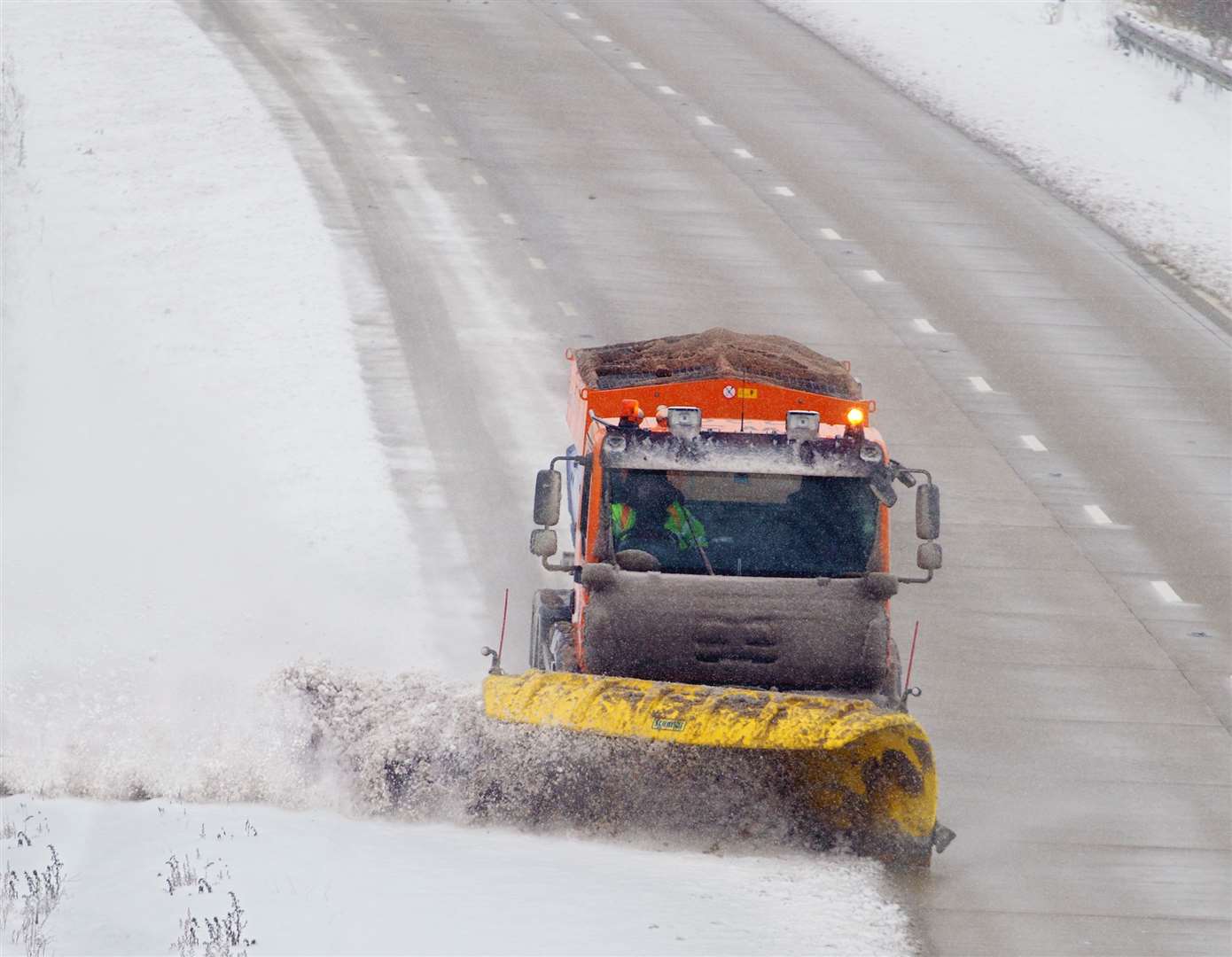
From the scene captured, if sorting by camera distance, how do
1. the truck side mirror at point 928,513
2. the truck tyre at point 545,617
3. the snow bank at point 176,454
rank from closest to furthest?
the truck side mirror at point 928,513
the truck tyre at point 545,617
the snow bank at point 176,454

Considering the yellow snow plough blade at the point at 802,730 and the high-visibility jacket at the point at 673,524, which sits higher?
the high-visibility jacket at the point at 673,524

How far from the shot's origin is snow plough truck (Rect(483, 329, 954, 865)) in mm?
10539

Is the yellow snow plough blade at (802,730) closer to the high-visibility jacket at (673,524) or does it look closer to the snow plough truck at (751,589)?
the snow plough truck at (751,589)

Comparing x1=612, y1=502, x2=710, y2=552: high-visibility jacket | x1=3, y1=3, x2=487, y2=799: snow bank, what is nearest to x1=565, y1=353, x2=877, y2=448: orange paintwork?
x1=612, y1=502, x2=710, y2=552: high-visibility jacket

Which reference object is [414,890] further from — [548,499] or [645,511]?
[645,511]

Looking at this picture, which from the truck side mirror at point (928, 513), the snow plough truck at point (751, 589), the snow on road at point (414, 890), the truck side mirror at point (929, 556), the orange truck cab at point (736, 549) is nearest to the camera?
the snow on road at point (414, 890)

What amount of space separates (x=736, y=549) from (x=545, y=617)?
205cm

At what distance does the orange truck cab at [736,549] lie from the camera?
11.0 m

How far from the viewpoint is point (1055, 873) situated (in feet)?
37.5

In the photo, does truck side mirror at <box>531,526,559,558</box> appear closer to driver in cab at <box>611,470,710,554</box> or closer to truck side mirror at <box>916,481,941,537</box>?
driver in cab at <box>611,470,710,554</box>

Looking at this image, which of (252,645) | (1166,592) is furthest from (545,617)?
(1166,592)

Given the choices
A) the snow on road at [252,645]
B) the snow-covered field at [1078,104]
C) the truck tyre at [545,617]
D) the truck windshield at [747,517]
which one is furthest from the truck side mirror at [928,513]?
the snow-covered field at [1078,104]

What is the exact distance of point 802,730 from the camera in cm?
1007

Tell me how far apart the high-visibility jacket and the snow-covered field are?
14.9 m
